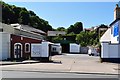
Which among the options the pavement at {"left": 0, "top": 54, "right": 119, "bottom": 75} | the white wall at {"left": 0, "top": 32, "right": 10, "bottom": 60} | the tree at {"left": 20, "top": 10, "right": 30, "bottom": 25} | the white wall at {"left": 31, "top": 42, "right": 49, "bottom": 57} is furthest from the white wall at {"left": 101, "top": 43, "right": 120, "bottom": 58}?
the tree at {"left": 20, "top": 10, "right": 30, "bottom": 25}

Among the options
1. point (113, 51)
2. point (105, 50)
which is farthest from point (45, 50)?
point (113, 51)

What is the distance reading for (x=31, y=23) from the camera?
106 metres

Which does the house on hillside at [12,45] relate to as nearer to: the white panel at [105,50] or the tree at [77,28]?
the white panel at [105,50]

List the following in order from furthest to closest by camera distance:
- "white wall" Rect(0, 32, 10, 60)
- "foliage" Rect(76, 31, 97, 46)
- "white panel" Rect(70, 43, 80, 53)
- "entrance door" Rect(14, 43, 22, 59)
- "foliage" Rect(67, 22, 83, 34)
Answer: "foliage" Rect(67, 22, 83, 34) → "foliage" Rect(76, 31, 97, 46) → "white panel" Rect(70, 43, 80, 53) → "entrance door" Rect(14, 43, 22, 59) → "white wall" Rect(0, 32, 10, 60)

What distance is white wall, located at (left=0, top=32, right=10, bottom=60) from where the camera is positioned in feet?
125

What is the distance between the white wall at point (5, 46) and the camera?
3808 centimetres

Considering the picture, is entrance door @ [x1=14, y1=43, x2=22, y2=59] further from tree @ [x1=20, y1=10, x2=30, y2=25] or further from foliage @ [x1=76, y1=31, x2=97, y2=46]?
tree @ [x1=20, y1=10, x2=30, y2=25]

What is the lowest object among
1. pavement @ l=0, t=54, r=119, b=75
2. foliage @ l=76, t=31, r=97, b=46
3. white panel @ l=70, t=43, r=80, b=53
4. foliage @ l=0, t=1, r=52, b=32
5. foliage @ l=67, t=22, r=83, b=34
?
pavement @ l=0, t=54, r=119, b=75

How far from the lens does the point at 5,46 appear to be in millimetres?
38562

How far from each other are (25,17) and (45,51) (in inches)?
2642

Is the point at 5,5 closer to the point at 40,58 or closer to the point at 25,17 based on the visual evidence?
the point at 25,17

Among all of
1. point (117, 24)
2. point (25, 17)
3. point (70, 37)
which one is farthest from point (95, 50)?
point (25, 17)

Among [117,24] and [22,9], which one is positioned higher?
[22,9]

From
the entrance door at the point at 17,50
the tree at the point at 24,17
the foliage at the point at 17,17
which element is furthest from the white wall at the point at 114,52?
A: the tree at the point at 24,17
